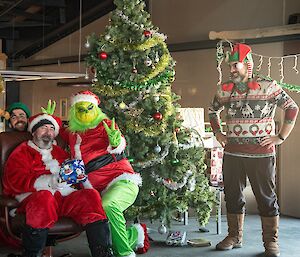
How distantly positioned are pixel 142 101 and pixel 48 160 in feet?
3.51

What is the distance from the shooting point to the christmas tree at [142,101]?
4805 mm

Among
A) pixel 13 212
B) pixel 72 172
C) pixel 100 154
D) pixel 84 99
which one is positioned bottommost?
pixel 13 212

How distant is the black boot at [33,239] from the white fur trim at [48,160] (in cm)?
58

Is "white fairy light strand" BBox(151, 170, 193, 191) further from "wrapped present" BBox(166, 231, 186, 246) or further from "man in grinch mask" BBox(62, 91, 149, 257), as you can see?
"man in grinch mask" BBox(62, 91, 149, 257)

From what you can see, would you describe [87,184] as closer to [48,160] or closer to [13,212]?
[48,160]

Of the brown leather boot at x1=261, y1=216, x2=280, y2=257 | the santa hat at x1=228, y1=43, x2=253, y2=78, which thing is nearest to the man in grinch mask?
the brown leather boot at x1=261, y1=216, x2=280, y2=257

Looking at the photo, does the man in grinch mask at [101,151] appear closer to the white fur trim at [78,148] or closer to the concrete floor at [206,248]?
the white fur trim at [78,148]

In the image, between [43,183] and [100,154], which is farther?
[100,154]

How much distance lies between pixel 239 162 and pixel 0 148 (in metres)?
1.96

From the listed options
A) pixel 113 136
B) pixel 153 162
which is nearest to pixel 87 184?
pixel 113 136

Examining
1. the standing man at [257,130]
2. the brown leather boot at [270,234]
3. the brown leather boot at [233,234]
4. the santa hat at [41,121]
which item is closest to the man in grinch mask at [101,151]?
the santa hat at [41,121]

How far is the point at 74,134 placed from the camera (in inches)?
172

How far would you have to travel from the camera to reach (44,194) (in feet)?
12.5

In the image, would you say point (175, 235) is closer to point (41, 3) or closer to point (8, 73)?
point (8, 73)
